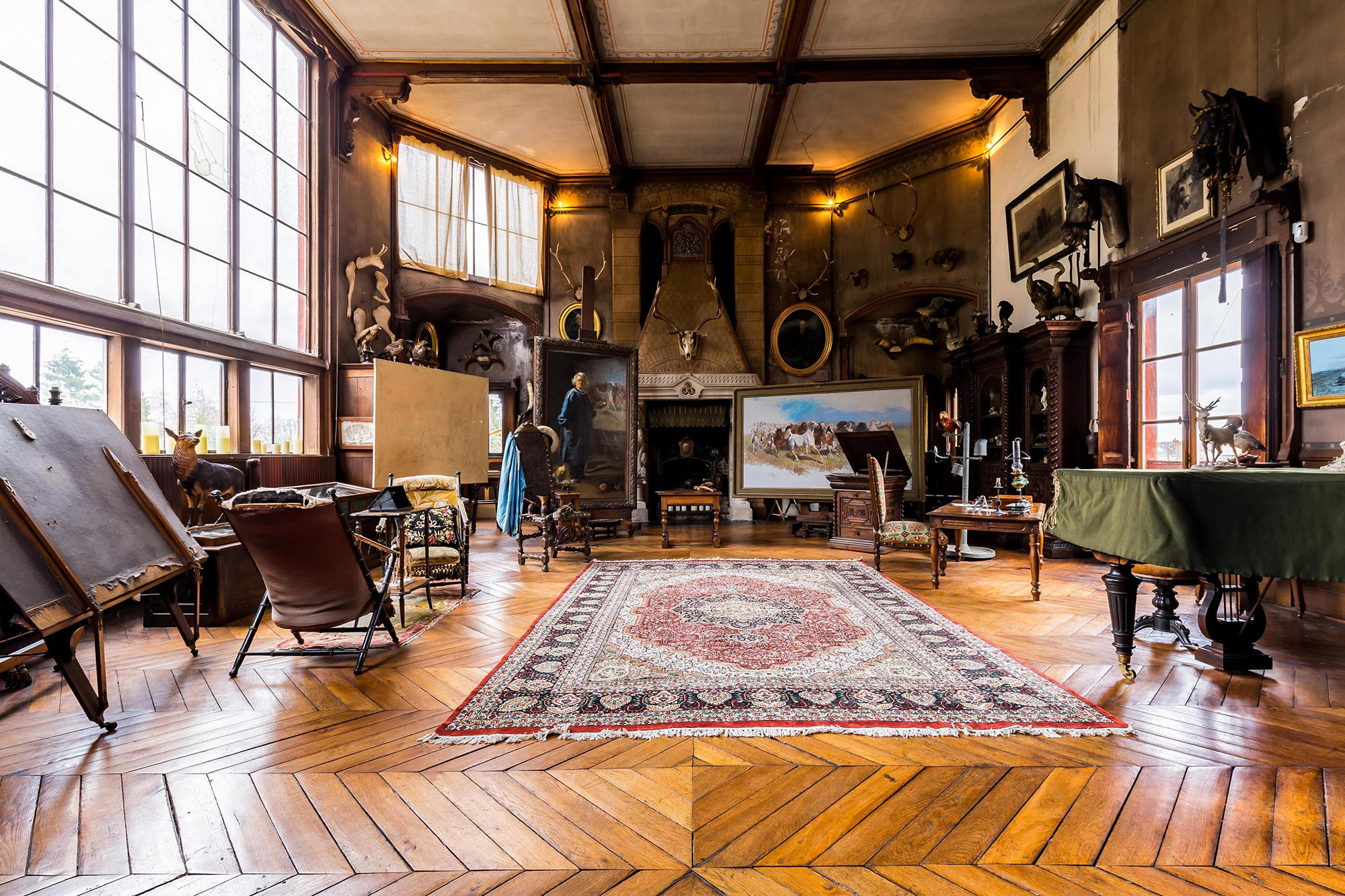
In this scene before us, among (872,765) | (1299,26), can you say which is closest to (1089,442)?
(1299,26)

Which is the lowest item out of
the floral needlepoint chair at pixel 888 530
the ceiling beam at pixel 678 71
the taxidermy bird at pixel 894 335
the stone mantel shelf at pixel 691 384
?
the floral needlepoint chair at pixel 888 530

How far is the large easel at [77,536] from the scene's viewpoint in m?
2.20

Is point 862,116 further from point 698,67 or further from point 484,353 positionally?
Answer: point 484,353

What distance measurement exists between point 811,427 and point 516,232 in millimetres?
5493

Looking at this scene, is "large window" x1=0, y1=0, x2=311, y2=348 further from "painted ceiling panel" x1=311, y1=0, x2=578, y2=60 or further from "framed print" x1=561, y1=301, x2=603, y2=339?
"framed print" x1=561, y1=301, x2=603, y2=339

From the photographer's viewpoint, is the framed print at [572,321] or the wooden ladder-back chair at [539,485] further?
the framed print at [572,321]

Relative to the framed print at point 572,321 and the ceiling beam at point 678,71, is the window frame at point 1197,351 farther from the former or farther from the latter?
the framed print at point 572,321

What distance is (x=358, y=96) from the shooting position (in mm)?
7250

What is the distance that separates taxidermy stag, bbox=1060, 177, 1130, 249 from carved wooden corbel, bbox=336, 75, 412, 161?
7.31 m

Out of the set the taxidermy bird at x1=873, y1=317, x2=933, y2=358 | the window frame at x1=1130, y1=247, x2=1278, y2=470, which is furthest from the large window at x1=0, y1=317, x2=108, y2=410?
the taxidermy bird at x1=873, y1=317, x2=933, y2=358

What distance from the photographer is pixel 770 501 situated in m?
Result: 9.92

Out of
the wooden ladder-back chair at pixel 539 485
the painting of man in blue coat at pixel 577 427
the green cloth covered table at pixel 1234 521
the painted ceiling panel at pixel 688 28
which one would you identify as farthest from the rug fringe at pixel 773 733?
the painted ceiling panel at pixel 688 28

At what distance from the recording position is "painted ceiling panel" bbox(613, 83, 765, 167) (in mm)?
7980

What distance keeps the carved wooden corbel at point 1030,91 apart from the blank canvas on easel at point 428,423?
7009 millimetres
